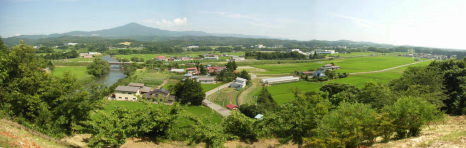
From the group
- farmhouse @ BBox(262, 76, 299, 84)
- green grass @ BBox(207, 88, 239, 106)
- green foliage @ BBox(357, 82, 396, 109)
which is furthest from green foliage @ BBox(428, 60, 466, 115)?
farmhouse @ BBox(262, 76, 299, 84)

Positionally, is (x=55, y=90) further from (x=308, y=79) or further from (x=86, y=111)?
(x=308, y=79)

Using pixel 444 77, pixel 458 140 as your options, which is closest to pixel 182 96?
pixel 458 140

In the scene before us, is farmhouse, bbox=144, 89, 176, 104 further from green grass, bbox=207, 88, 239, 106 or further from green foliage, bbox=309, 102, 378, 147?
green foliage, bbox=309, 102, 378, 147

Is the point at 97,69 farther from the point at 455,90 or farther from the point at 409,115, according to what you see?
the point at 455,90

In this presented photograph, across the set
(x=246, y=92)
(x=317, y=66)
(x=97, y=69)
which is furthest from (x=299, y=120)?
(x=317, y=66)

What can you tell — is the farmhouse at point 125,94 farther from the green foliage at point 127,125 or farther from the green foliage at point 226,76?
the green foliage at point 127,125
